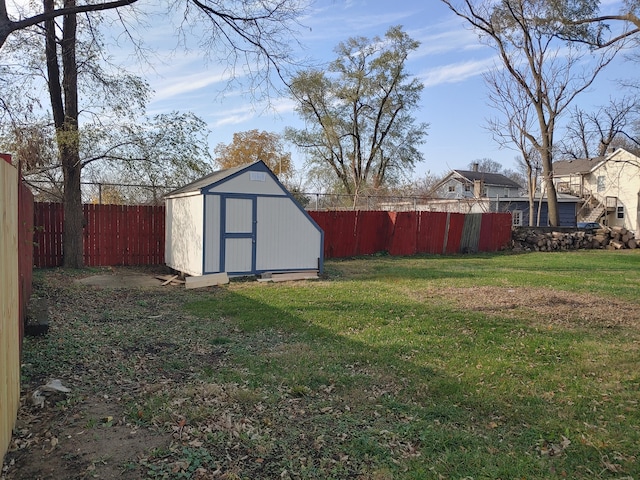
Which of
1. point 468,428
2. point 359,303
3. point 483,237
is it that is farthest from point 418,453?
point 483,237

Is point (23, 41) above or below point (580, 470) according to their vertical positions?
above

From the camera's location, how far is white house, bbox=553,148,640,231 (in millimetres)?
34000

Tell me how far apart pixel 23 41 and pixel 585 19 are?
68.2 feet

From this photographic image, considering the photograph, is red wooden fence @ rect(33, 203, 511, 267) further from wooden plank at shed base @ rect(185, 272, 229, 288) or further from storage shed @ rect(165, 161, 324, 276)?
wooden plank at shed base @ rect(185, 272, 229, 288)

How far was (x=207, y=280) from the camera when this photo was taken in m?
9.63

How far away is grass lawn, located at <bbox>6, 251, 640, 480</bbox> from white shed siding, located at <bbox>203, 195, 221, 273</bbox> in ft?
5.31

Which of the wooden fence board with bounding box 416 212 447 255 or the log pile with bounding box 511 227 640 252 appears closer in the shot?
the wooden fence board with bounding box 416 212 447 255

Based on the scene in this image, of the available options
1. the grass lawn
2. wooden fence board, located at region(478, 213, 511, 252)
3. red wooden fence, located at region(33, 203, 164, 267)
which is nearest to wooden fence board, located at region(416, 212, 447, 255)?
wooden fence board, located at region(478, 213, 511, 252)

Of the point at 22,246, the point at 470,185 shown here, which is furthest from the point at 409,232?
the point at 470,185

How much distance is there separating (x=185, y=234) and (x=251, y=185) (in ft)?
6.59

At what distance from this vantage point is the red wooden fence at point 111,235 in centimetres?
1170

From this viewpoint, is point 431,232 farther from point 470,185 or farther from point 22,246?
point 470,185

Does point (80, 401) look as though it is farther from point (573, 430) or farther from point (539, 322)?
point (539, 322)

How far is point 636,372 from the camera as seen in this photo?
4.58m
